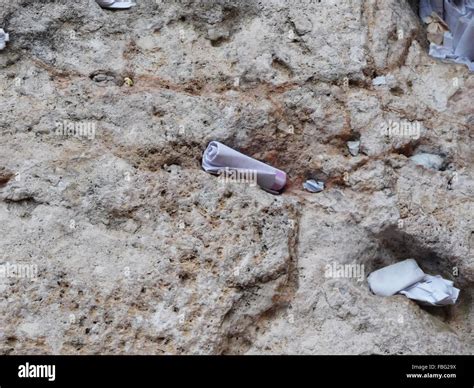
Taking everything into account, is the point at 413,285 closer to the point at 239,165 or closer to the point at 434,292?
the point at 434,292

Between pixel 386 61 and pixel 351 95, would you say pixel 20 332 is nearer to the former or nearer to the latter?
pixel 351 95

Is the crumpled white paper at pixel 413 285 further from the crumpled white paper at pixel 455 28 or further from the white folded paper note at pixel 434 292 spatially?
the crumpled white paper at pixel 455 28

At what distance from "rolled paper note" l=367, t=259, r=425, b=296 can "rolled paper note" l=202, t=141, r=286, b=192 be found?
24.4 inches

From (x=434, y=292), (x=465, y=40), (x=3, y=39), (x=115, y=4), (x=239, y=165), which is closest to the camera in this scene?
(x=434, y=292)

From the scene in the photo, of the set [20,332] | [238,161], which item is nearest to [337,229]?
[238,161]

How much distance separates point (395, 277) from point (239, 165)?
0.88 metres

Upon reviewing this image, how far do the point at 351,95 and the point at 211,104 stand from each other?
70cm

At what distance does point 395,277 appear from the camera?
140 inches

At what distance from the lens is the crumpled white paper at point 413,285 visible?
3.51 meters

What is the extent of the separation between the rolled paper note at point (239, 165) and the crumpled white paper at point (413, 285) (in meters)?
0.63

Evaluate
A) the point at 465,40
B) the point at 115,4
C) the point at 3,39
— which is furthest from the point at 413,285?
the point at 3,39

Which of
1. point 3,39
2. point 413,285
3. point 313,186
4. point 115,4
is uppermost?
point 115,4

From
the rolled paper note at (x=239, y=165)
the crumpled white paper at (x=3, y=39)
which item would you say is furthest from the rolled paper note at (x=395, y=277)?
the crumpled white paper at (x=3, y=39)

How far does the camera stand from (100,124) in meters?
3.64
